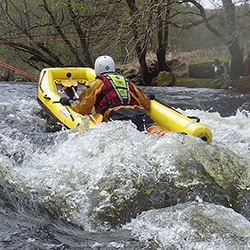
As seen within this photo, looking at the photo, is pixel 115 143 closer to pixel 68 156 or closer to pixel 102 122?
pixel 68 156

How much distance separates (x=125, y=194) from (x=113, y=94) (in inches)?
71.9

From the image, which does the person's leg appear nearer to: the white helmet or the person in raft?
the person in raft

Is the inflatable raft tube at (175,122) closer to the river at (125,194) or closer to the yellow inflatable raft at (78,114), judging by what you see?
the yellow inflatable raft at (78,114)

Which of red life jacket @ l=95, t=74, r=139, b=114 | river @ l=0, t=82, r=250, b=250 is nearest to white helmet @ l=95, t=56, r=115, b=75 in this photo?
red life jacket @ l=95, t=74, r=139, b=114

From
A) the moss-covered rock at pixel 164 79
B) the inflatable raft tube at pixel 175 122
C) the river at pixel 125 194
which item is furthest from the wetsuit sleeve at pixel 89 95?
the moss-covered rock at pixel 164 79

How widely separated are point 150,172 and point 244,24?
342 inches

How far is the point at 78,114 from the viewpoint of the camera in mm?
4660

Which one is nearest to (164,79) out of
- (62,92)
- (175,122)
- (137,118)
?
(62,92)

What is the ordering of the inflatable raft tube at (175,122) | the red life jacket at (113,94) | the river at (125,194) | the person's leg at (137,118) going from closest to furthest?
the river at (125,194), the inflatable raft tube at (175,122), the person's leg at (137,118), the red life jacket at (113,94)

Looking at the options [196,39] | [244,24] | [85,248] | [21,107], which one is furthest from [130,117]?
[196,39]

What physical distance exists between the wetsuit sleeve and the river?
544mm

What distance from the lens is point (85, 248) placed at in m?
1.96

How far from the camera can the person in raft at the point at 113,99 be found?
4.04 meters

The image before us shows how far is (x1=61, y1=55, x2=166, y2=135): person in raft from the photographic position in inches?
159
